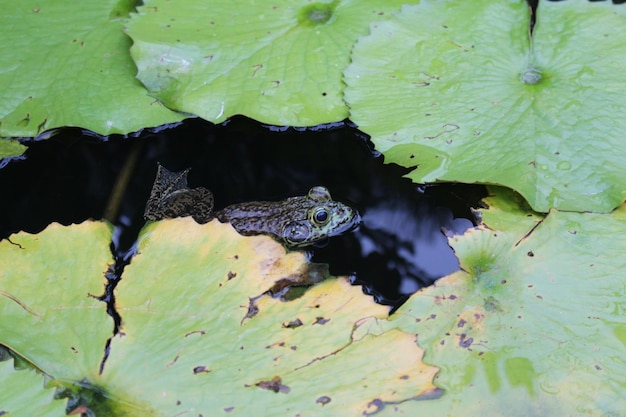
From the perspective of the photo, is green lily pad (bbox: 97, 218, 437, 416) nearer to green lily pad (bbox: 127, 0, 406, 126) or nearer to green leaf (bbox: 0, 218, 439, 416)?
green leaf (bbox: 0, 218, 439, 416)

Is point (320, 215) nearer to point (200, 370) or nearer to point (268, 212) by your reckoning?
point (268, 212)

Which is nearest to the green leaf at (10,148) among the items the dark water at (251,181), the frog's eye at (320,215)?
the dark water at (251,181)

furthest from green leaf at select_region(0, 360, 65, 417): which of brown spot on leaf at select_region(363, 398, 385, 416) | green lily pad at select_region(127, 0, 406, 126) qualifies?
green lily pad at select_region(127, 0, 406, 126)

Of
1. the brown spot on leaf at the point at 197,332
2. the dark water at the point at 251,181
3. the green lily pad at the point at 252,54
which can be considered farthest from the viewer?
the green lily pad at the point at 252,54

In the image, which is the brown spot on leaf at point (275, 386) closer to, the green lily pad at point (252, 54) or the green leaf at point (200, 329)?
the green leaf at point (200, 329)

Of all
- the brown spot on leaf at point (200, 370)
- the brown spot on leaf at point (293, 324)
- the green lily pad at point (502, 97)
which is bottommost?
the brown spot on leaf at point (293, 324)

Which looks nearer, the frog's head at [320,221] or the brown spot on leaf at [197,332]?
the brown spot on leaf at [197,332]
